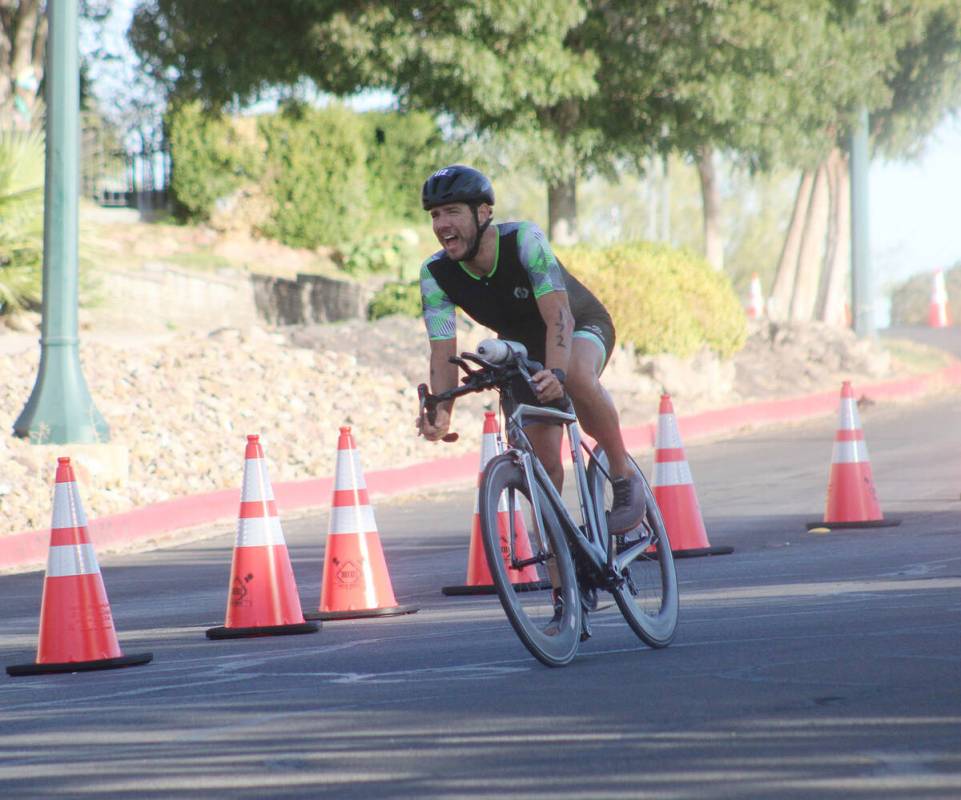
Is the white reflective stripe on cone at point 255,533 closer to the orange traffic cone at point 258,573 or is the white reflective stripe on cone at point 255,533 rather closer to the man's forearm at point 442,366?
the orange traffic cone at point 258,573

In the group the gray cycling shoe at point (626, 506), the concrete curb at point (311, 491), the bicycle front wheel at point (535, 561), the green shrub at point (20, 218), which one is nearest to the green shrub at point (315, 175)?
the concrete curb at point (311, 491)

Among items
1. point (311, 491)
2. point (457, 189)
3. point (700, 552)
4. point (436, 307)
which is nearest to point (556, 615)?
point (436, 307)

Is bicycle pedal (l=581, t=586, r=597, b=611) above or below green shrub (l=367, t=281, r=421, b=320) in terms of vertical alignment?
below

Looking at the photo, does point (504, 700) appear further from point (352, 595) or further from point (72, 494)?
point (352, 595)

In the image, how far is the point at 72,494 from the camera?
752 cm

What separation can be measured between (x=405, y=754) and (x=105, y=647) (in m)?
2.74

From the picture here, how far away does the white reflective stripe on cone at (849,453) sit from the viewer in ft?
37.6

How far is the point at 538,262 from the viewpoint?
22.2ft

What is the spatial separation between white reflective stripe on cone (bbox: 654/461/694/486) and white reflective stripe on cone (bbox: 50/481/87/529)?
3.80 meters

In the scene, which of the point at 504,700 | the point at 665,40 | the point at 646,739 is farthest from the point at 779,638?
the point at 665,40

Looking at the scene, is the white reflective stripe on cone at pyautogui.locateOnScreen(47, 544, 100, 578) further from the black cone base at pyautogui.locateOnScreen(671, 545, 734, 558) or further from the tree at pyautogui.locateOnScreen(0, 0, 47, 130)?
the tree at pyautogui.locateOnScreen(0, 0, 47, 130)

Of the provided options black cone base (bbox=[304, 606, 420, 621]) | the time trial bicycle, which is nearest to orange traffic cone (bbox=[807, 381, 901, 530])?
black cone base (bbox=[304, 606, 420, 621])

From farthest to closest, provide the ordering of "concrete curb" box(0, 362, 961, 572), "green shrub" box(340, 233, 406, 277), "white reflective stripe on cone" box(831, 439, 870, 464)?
1. "green shrub" box(340, 233, 406, 277)
2. "concrete curb" box(0, 362, 961, 572)
3. "white reflective stripe on cone" box(831, 439, 870, 464)

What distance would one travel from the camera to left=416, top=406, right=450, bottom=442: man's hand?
6.83 meters
